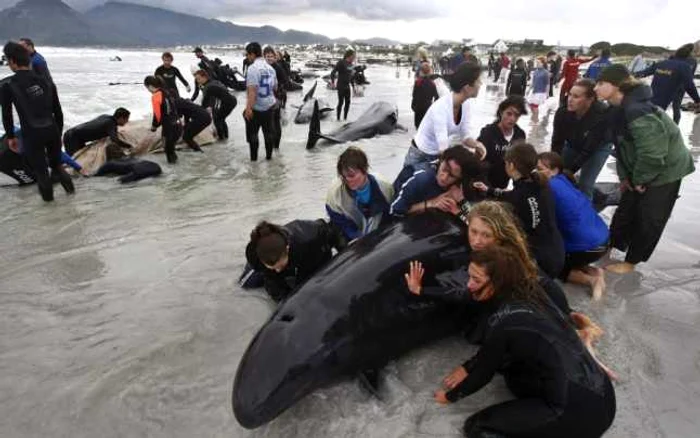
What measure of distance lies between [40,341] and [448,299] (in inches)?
128

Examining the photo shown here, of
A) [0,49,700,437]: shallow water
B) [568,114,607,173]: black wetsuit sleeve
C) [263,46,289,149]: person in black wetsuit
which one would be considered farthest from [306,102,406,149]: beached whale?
[568,114,607,173]: black wetsuit sleeve

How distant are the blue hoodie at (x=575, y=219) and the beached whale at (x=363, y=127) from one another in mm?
7428

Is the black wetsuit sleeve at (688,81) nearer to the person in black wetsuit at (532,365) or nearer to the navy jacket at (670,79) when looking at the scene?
the navy jacket at (670,79)

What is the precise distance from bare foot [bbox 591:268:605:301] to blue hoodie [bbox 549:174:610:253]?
282 millimetres

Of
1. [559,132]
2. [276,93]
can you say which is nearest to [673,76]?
[559,132]

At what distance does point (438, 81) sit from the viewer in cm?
1249

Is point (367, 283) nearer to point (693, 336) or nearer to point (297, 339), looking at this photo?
point (297, 339)

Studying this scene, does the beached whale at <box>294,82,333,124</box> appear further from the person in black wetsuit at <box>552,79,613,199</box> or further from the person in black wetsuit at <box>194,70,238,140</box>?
the person in black wetsuit at <box>552,79,613,199</box>

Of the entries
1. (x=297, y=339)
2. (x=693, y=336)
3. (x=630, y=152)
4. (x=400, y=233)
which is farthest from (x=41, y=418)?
(x=630, y=152)

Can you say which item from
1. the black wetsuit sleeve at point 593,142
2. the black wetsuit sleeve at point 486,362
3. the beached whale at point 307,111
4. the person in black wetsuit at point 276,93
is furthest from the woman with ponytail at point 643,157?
the beached whale at point 307,111

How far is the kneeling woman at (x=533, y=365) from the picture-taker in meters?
2.54

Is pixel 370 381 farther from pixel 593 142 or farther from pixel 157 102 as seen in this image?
pixel 157 102

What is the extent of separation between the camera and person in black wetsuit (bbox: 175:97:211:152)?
10.1 m

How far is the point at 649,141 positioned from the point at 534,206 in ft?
4.92
